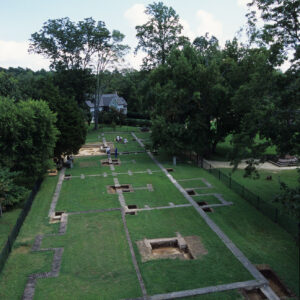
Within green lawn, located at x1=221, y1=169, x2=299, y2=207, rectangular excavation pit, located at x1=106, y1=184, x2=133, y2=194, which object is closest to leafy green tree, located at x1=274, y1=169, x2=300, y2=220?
green lawn, located at x1=221, y1=169, x2=299, y2=207

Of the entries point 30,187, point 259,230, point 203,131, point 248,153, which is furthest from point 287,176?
point 30,187

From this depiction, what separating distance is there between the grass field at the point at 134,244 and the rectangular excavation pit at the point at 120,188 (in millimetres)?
456

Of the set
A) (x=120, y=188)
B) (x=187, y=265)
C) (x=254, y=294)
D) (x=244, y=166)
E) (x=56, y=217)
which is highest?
(x=244, y=166)

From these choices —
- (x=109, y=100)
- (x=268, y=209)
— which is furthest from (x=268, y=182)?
(x=109, y=100)

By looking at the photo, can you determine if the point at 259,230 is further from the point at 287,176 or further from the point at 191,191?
the point at 287,176

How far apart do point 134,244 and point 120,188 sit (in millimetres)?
9856

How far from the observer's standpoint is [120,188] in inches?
1054

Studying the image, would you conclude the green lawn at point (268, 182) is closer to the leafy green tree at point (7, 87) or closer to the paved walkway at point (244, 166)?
the paved walkway at point (244, 166)

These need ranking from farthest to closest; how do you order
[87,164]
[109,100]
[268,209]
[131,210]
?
[109,100], [87,164], [131,210], [268,209]

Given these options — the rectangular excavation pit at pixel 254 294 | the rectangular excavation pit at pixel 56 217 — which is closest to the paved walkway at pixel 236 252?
the rectangular excavation pit at pixel 254 294

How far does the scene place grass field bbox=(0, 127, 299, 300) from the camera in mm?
13680

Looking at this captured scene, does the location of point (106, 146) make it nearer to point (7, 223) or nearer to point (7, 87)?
point (7, 87)

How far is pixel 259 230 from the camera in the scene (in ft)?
62.2

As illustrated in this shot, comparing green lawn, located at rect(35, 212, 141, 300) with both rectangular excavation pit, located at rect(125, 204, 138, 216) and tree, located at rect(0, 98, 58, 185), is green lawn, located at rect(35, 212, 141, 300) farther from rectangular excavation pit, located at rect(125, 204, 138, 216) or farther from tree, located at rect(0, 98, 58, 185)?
tree, located at rect(0, 98, 58, 185)
